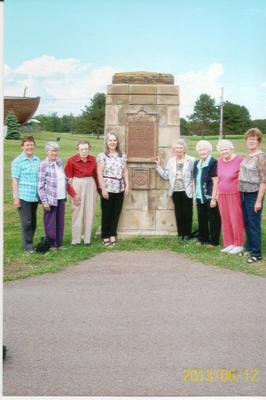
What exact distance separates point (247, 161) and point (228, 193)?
591 mm

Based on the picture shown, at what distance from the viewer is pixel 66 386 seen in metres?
3.97

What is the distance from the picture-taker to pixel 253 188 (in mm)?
7930

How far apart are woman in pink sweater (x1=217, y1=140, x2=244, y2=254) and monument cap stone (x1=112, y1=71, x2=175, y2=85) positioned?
1.77 meters

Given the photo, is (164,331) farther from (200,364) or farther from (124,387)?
(124,387)

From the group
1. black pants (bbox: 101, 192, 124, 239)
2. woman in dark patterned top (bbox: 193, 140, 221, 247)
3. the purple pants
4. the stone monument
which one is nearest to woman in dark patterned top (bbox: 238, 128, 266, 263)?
woman in dark patterned top (bbox: 193, 140, 221, 247)

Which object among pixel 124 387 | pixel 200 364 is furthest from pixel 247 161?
pixel 124 387

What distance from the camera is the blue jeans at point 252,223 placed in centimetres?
800

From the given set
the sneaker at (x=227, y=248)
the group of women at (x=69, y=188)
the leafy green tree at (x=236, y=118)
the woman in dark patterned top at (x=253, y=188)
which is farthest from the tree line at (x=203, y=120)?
the sneaker at (x=227, y=248)

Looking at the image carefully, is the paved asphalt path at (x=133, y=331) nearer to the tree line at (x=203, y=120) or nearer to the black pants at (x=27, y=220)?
the black pants at (x=27, y=220)

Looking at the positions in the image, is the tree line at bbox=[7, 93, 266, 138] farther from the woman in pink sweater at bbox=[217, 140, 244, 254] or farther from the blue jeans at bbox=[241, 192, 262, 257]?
the blue jeans at bbox=[241, 192, 262, 257]

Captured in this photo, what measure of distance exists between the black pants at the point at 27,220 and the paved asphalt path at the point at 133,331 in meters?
1.22
